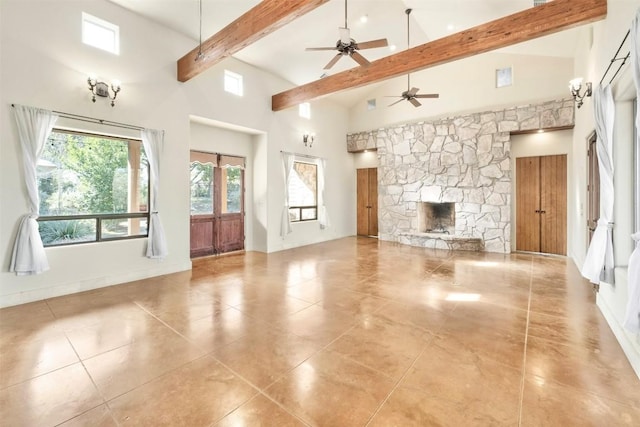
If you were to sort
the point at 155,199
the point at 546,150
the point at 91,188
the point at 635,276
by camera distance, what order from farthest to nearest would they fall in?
the point at 546,150 → the point at 155,199 → the point at 91,188 → the point at 635,276

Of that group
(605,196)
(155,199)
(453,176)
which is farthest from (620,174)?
(155,199)

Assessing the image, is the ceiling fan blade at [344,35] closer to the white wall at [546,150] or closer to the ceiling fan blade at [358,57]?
the ceiling fan blade at [358,57]

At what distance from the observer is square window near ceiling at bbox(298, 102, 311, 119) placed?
8.06 metres

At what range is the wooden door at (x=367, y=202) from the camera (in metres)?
9.73

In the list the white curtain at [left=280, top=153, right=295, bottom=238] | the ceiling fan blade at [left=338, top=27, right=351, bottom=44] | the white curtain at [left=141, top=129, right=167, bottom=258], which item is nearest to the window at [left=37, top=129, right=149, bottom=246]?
the white curtain at [left=141, top=129, right=167, bottom=258]

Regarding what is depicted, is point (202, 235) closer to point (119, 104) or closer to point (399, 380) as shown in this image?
point (119, 104)

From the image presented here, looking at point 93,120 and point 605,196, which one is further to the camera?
point 93,120

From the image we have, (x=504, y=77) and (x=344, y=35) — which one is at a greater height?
(x=504, y=77)

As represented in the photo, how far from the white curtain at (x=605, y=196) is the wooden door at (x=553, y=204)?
4204 mm

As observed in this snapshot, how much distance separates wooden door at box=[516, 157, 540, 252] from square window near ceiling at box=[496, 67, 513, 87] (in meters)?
1.84

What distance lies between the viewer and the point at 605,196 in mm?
3070

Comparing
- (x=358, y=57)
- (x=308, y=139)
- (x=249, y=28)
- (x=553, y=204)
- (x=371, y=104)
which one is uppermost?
(x=371, y=104)

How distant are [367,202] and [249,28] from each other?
22.6 ft

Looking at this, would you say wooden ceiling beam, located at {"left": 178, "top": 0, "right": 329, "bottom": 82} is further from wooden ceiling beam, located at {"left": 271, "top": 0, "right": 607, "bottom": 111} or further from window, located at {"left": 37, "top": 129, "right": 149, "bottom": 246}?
wooden ceiling beam, located at {"left": 271, "top": 0, "right": 607, "bottom": 111}
